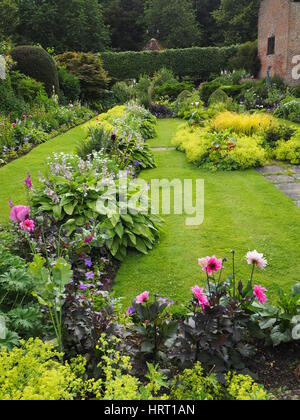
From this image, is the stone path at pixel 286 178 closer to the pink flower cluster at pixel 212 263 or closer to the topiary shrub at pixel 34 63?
the pink flower cluster at pixel 212 263

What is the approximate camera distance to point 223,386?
7.26ft

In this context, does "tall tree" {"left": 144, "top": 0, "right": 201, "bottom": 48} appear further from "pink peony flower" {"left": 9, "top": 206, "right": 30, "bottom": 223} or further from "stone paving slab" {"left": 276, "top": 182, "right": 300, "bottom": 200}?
A: "pink peony flower" {"left": 9, "top": 206, "right": 30, "bottom": 223}

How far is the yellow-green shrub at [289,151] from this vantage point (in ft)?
24.0

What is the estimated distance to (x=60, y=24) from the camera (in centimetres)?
2848

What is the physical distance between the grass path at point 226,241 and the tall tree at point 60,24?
25628mm

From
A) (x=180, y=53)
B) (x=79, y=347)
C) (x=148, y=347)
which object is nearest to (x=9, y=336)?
(x=79, y=347)

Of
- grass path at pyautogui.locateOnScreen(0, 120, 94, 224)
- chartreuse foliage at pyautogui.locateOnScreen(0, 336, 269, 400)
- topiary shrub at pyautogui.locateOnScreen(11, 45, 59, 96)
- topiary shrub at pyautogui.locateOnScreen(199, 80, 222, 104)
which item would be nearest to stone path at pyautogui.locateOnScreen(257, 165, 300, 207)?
grass path at pyautogui.locateOnScreen(0, 120, 94, 224)

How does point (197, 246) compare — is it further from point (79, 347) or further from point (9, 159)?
point (9, 159)

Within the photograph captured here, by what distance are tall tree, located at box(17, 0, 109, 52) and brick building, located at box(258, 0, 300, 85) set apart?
1259 cm

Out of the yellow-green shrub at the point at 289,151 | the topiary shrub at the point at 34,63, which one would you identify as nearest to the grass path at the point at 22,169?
the yellow-green shrub at the point at 289,151

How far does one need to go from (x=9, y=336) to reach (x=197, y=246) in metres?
2.47

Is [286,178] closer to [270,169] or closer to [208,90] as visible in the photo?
[270,169]

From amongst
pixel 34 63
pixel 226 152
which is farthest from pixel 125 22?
pixel 226 152

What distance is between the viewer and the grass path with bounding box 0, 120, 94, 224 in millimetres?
5637
